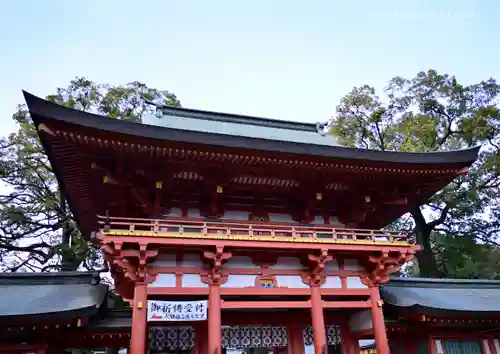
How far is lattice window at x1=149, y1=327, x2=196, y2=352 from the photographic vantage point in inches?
372

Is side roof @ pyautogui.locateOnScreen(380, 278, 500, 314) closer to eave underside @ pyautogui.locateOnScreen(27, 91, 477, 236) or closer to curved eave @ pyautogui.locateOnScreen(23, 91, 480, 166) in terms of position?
eave underside @ pyautogui.locateOnScreen(27, 91, 477, 236)

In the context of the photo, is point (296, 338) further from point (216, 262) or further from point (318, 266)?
point (216, 262)

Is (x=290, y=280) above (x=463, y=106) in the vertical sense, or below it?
below

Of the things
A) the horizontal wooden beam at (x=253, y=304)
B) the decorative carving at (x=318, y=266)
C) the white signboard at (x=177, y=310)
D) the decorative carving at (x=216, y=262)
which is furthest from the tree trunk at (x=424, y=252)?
the white signboard at (x=177, y=310)

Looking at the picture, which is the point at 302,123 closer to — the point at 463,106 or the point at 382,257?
the point at 382,257

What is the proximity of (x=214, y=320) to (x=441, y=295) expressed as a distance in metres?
8.06

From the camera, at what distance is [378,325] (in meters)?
9.23

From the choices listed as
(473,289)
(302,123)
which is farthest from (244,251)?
(473,289)

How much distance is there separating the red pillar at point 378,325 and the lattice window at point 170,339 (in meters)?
4.39

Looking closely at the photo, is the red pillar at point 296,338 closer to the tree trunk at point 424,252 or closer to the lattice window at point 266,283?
the lattice window at point 266,283

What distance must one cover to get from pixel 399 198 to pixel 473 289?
6157 millimetres

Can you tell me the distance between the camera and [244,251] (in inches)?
347

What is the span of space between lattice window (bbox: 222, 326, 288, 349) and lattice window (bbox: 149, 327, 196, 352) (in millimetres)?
902

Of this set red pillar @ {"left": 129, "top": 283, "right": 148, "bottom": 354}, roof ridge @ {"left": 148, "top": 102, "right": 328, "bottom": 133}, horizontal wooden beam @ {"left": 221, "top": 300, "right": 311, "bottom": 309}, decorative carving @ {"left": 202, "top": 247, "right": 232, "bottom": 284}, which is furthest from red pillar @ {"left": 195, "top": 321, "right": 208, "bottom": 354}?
roof ridge @ {"left": 148, "top": 102, "right": 328, "bottom": 133}
